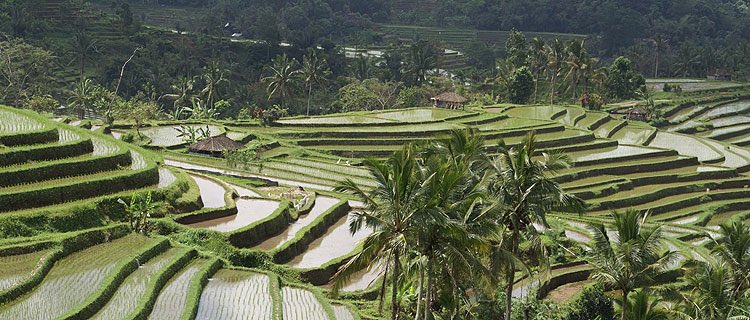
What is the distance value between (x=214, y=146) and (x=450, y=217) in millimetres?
28703

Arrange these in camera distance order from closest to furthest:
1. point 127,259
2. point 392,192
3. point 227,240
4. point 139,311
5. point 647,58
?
point 392,192
point 139,311
point 127,259
point 227,240
point 647,58

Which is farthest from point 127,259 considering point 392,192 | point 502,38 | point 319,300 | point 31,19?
point 502,38

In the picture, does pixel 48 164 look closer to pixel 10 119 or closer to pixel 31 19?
pixel 10 119

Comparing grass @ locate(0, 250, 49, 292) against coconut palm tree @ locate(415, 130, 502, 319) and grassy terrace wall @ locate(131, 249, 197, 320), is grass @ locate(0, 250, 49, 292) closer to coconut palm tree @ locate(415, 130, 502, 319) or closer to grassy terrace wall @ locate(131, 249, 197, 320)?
grassy terrace wall @ locate(131, 249, 197, 320)

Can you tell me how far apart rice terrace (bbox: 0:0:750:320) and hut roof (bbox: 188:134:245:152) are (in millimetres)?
130

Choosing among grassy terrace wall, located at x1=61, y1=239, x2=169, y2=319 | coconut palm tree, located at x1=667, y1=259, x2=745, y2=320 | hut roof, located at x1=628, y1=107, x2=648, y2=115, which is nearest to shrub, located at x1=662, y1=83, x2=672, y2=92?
hut roof, located at x1=628, y1=107, x2=648, y2=115

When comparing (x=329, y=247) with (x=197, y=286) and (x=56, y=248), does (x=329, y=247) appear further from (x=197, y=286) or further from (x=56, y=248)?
(x=56, y=248)

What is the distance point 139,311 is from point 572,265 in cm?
1629

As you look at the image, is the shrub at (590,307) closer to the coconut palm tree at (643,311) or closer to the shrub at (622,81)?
the coconut palm tree at (643,311)

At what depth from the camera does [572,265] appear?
102ft

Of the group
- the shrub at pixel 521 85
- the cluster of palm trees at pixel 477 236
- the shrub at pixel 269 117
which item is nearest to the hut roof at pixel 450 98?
the shrub at pixel 521 85

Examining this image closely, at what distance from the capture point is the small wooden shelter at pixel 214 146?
148ft

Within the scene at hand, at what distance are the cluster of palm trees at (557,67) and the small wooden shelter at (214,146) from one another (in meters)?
38.6

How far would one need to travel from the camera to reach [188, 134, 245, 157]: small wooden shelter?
44969mm
